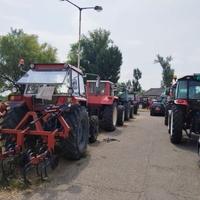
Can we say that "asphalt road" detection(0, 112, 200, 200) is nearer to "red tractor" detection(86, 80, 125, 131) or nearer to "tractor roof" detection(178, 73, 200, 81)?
"tractor roof" detection(178, 73, 200, 81)

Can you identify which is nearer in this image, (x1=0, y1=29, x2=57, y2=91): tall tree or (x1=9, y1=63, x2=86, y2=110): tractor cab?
(x1=9, y1=63, x2=86, y2=110): tractor cab

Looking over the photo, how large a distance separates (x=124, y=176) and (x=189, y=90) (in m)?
5.28

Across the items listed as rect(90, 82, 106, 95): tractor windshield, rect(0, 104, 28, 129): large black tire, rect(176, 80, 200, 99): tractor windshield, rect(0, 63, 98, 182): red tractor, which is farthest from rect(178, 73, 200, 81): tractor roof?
rect(0, 104, 28, 129): large black tire

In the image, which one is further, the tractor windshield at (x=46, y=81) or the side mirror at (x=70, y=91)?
the tractor windshield at (x=46, y=81)

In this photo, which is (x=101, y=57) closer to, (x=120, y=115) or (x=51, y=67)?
(x=120, y=115)

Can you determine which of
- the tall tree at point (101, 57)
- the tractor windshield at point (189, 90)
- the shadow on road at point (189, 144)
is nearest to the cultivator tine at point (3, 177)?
the shadow on road at point (189, 144)

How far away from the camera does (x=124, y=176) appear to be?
692 cm

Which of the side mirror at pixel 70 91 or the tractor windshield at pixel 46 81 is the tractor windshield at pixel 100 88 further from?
the side mirror at pixel 70 91

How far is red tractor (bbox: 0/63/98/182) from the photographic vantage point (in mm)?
6751

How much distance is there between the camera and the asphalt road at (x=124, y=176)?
5.82 m

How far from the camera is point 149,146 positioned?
409 inches

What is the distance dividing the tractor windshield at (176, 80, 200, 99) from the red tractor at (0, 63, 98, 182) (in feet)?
11.7

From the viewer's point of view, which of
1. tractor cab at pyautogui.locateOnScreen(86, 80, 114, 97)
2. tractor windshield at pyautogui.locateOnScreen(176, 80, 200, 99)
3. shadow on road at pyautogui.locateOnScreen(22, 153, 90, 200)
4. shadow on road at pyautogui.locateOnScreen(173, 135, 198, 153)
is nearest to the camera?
shadow on road at pyautogui.locateOnScreen(22, 153, 90, 200)

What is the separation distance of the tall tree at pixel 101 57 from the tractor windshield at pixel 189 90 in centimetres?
3868
